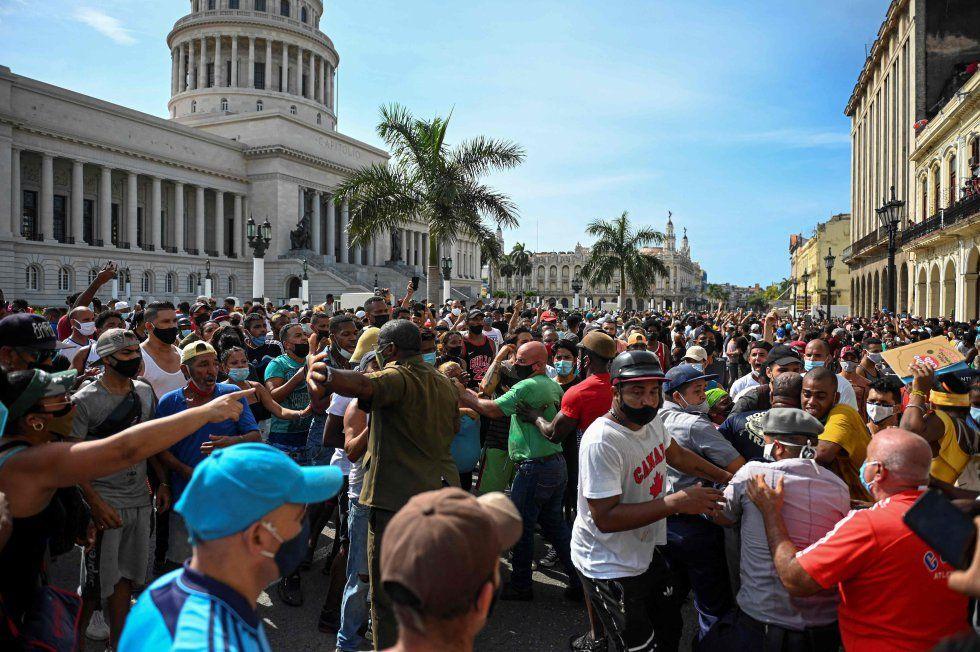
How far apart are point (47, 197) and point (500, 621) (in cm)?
4837

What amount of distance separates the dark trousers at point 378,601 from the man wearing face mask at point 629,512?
109 centimetres

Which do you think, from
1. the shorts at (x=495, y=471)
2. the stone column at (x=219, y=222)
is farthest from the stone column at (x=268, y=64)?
the shorts at (x=495, y=471)

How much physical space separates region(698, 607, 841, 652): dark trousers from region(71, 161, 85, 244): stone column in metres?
49.8

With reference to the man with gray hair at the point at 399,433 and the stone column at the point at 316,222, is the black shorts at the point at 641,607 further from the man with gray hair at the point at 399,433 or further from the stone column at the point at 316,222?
the stone column at the point at 316,222

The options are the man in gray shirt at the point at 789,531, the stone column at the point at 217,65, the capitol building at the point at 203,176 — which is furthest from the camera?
the stone column at the point at 217,65

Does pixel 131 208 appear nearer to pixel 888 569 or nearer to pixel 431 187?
pixel 431 187

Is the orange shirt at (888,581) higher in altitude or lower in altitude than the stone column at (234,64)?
lower

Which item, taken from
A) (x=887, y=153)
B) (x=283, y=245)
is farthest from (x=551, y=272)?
(x=887, y=153)

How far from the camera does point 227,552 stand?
1.75 metres

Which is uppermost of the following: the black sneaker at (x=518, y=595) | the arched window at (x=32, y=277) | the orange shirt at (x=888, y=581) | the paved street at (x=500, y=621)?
the arched window at (x=32, y=277)

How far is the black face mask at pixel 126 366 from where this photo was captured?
433 cm

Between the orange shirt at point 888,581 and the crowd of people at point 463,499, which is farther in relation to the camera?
the orange shirt at point 888,581

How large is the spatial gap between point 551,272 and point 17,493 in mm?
130992

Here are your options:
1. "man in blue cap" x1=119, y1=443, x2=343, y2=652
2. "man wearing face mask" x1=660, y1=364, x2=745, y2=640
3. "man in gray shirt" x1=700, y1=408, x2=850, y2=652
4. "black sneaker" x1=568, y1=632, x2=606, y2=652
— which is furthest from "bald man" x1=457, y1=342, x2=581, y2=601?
"man in blue cap" x1=119, y1=443, x2=343, y2=652
